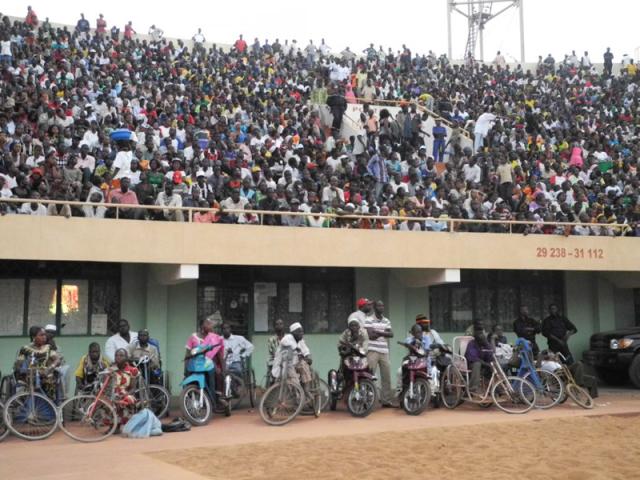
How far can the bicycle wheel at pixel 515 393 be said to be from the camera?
13.7 meters

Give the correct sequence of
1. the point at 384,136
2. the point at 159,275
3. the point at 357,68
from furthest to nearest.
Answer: the point at 357,68 < the point at 384,136 < the point at 159,275

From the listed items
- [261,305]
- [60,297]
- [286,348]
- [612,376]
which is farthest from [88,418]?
[612,376]

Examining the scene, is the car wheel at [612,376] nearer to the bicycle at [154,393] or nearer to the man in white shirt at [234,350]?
the man in white shirt at [234,350]

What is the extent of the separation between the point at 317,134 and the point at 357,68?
8078mm

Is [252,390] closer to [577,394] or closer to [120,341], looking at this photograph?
[120,341]

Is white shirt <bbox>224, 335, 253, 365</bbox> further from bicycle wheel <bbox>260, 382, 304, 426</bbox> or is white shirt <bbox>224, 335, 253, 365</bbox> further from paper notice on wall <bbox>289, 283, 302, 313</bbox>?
paper notice on wall <bbox>289, 283, 302, 313</bbox>

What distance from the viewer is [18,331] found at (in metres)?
14.9

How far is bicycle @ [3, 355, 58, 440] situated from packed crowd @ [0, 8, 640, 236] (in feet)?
11.6

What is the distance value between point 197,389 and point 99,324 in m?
3.69

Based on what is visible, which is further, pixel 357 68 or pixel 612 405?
pixel 357 68

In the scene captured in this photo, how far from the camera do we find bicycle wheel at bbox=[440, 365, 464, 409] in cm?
1415

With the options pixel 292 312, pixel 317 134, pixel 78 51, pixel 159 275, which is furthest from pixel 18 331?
pixel 78 51

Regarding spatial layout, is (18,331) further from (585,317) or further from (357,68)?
(357,68)

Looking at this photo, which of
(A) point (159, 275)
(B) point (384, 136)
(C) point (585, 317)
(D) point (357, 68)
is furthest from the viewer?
(D) point (357, 68)
